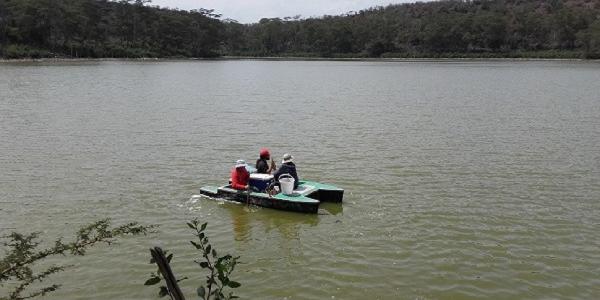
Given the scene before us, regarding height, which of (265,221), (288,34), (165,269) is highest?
(288,34)

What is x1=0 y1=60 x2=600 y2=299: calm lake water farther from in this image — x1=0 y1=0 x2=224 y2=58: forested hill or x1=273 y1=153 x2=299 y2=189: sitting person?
x1=0 y1=0 x2=224 y2=58: forested hill

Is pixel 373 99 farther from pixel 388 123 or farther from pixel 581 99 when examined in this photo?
pixel 581 99

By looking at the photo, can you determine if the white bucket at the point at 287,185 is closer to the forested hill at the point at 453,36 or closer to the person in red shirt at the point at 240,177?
the person in red shirt at the point at 240,177

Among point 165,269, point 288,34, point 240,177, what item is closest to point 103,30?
point 288,34

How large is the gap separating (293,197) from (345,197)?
2.17 meters

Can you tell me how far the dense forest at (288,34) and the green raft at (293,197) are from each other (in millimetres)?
110317

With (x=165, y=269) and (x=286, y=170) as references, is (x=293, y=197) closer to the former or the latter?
(x=286, y=170)

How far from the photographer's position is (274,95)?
5078 centimetres

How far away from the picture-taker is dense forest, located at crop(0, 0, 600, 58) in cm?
12412

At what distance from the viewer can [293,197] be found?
15.9m

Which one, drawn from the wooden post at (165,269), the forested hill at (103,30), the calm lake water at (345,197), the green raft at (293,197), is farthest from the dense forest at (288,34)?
the wooden post at (165,269)

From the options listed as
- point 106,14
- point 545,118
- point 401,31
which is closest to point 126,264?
point 545,118

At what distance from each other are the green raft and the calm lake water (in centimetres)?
32

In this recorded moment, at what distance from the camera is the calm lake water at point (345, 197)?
11.6 m
